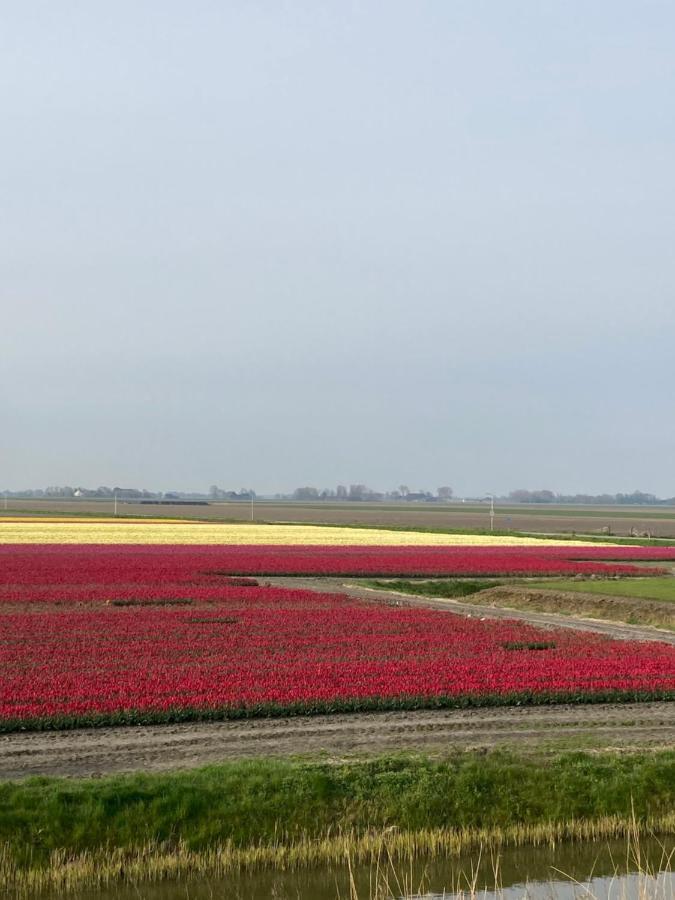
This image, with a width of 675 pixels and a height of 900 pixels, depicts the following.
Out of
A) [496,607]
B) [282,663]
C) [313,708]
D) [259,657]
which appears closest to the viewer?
[313,708]

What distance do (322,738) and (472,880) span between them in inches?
202

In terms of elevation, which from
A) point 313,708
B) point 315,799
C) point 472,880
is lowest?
point 472,880


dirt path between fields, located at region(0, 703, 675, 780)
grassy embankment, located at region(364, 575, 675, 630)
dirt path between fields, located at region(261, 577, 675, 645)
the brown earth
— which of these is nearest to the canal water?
dirt path between fields, located at region(0, 703, 675, 780)

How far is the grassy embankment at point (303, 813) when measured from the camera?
1320 centimetres

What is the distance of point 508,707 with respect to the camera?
21.3 m

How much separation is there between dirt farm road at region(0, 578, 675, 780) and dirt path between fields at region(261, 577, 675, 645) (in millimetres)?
11985

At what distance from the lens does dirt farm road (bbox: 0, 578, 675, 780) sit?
16.4 metres

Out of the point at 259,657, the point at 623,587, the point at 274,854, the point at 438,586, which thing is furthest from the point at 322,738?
the point at 438,586

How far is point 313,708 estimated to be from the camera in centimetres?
2019

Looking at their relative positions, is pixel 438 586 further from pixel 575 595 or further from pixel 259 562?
pixel 259 562

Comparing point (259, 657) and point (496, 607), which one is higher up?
point (259, 657)

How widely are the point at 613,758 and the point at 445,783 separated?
3.18m

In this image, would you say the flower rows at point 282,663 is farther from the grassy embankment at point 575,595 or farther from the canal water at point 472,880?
the canal water at point 472,880

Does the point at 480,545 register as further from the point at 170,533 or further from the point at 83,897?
the point at 83,897
